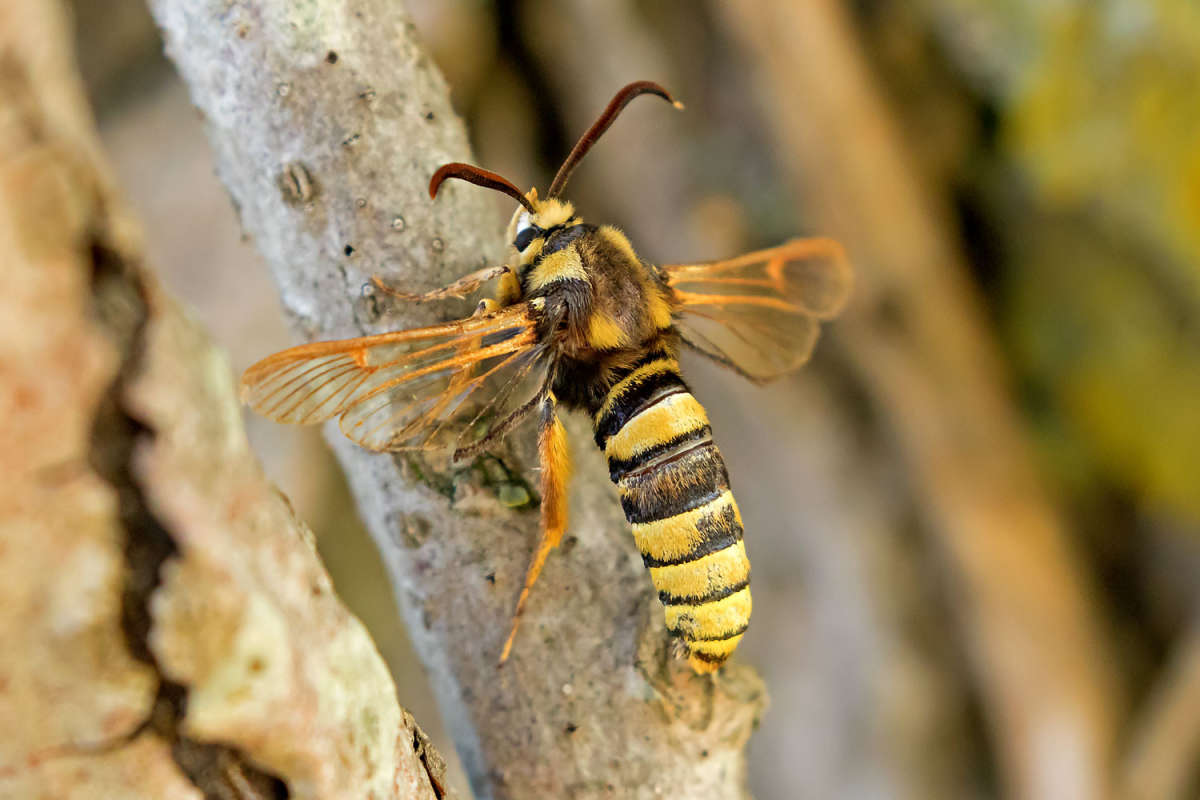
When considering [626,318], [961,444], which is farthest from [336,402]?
[961,444]

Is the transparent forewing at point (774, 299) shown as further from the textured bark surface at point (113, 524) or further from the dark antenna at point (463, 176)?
the textured bark surface at point (113, 524)

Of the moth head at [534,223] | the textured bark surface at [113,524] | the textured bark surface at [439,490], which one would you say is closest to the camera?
the textured bark surface at [113,524]

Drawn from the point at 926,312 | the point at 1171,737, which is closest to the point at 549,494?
the point at 926,312

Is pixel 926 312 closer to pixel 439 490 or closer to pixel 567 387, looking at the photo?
pixel 567 387

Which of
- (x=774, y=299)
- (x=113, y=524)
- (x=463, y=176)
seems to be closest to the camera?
(x=113, y=524)

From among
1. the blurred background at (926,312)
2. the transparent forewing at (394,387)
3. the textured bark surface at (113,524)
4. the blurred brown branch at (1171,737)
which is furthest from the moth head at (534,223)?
the blurred brown branch at (1171,737)

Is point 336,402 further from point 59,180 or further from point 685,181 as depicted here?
point 685,181
